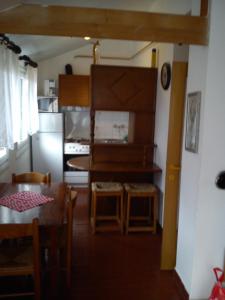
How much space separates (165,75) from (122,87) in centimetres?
60

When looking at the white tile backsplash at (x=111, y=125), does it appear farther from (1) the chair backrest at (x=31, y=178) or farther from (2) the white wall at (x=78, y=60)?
(1) the chair backrest at (x=31, y=178)

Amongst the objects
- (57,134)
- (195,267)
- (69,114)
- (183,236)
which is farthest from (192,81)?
(69,114)

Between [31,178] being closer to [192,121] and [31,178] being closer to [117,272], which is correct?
[117,272]

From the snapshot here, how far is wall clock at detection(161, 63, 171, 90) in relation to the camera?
310 cm

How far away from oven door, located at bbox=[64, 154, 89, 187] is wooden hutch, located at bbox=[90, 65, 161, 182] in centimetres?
160

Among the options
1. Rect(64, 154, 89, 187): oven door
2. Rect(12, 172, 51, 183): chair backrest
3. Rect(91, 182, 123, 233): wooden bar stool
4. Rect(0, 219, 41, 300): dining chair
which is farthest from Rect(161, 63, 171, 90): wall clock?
Rect(64, 154, 89, 187): oven door

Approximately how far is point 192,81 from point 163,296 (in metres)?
1.73

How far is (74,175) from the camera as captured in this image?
5.20 meters

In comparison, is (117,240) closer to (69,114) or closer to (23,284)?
(23,284)

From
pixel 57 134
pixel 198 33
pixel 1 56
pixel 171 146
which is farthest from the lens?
pixel 57 134

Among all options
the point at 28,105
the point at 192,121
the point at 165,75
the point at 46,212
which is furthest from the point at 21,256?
the point at 28,105

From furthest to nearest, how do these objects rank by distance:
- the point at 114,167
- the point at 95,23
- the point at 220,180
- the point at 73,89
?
the point at 73,89
the point at 114,167
the point at 220,180
the point at 95,23

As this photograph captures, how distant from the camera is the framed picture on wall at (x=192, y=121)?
1.92m

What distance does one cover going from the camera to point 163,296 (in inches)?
86.7
